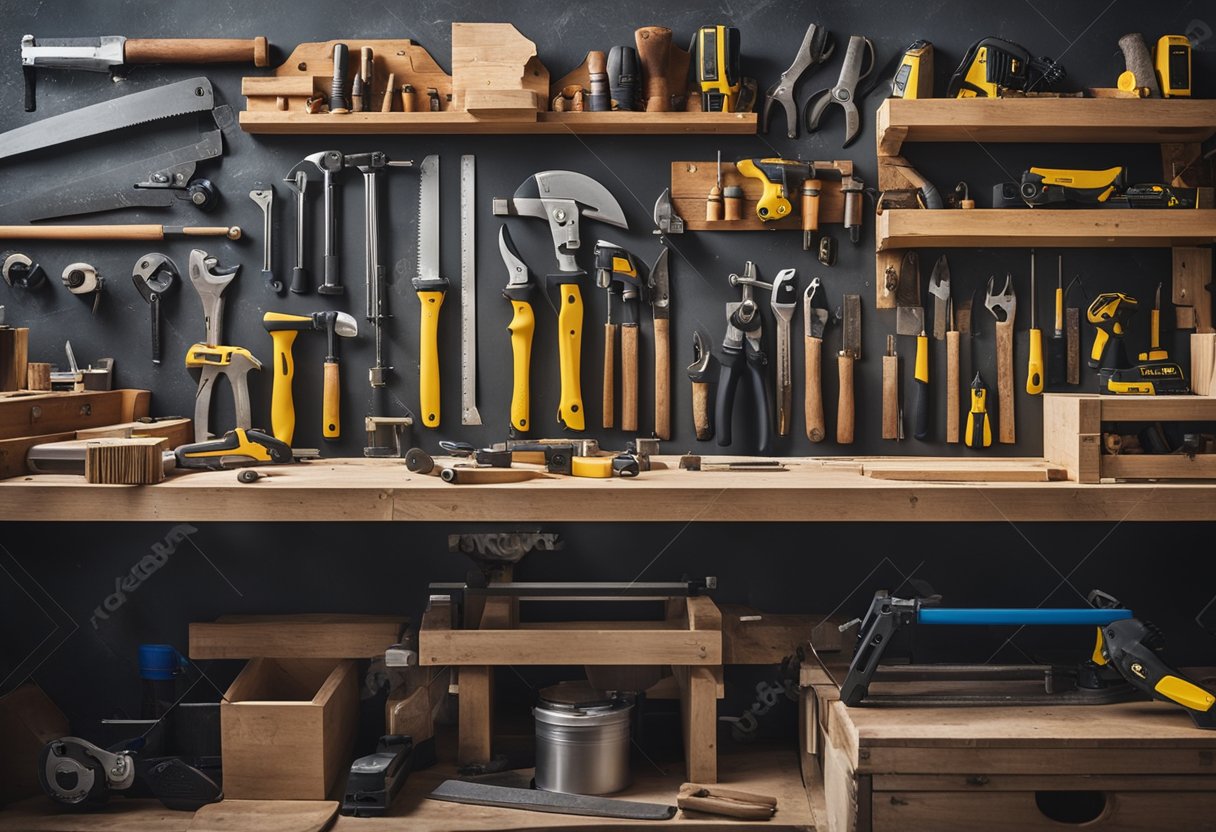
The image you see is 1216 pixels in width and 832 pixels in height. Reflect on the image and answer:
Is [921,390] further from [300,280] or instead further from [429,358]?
[300,280]

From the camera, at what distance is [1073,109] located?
2.94 m

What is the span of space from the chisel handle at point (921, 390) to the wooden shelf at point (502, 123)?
33.9 inches

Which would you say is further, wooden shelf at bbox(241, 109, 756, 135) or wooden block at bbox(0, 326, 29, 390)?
wooden shelf at bbox(241, 109, 756, 135)

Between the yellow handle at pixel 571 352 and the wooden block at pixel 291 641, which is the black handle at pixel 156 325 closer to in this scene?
the wooden block at pixel 291 641

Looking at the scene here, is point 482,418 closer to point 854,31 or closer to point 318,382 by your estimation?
point 318,382

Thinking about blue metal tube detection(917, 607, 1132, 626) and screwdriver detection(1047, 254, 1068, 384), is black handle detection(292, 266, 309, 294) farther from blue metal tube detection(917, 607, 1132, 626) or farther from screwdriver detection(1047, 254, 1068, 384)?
screwdriver detection(1047, 254, 1068, 384)

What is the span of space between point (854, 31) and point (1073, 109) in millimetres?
700

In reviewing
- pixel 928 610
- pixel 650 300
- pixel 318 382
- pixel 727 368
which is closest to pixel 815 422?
pixel 727 368

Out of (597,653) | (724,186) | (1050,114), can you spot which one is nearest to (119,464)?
(597,653)

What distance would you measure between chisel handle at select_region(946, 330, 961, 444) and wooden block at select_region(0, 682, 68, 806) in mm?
2857

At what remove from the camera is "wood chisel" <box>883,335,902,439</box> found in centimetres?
318

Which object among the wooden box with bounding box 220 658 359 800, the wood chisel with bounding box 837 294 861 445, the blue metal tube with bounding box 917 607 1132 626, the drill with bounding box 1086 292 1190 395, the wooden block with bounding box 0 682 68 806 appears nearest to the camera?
the blue metal tube with bounding box 917 607 1132 626

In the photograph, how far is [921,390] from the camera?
125 inches

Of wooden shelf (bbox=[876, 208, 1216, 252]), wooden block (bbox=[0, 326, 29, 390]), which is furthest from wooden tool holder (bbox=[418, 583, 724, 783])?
wooden block (bbox=[0, 326, 29, 390])
